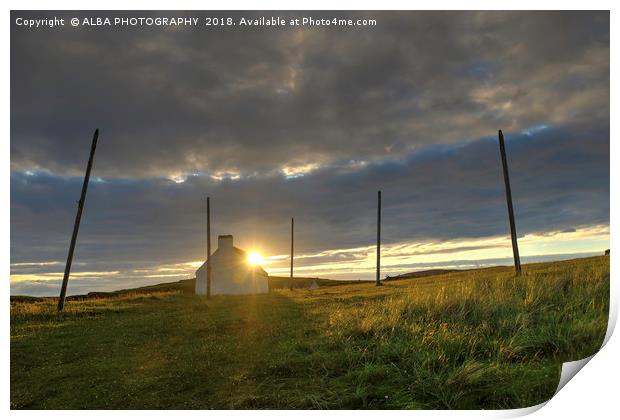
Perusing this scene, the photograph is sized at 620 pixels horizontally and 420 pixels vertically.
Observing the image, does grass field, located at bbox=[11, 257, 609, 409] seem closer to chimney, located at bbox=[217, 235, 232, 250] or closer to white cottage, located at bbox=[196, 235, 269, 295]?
white cottage, located at bbox=[196, 235, 269, 295]

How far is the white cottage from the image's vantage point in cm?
4059

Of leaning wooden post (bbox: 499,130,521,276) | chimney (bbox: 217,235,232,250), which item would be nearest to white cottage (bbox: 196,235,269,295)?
chimney (bbox: 217,235,232,250)

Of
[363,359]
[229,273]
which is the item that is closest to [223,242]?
[229,273]

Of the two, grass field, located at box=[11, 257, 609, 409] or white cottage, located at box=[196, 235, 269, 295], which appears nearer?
grass field, located at box=[11, 257, 609, 409]

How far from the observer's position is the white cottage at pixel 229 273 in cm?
4059

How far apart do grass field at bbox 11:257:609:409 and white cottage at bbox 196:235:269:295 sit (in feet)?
86.9

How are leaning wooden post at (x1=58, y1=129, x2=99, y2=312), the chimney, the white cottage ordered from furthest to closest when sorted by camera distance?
the chimney
the white cottage
leaning wooden post at (x1=58, y1=129, x2=99, y2=312)

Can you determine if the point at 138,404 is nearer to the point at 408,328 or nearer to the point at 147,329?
the point at 408,328

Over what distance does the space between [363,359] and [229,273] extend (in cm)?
3344

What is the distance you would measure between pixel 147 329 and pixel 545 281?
503 inches

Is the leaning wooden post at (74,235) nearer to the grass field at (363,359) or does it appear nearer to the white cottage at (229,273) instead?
the grass field at (363,359)

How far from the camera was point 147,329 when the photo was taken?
15891mm

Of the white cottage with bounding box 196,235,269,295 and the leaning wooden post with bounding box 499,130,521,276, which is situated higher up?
the leaning wooden post with bounding box 499,130,521,276

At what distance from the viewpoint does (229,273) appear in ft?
135
